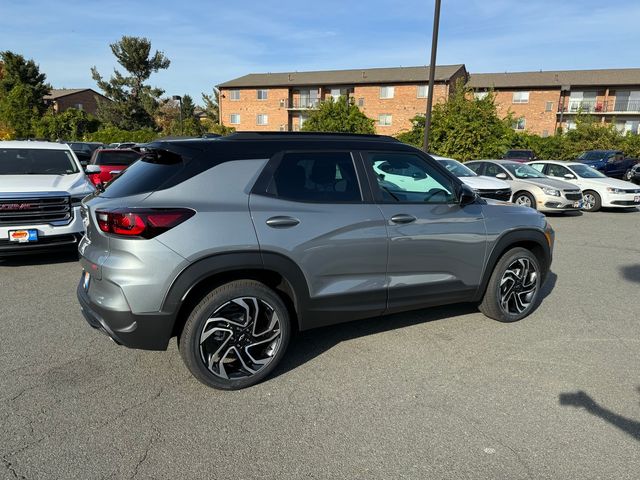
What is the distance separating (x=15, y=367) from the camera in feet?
11.5

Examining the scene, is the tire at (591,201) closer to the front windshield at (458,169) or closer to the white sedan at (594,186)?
the white sedan at (594,186)

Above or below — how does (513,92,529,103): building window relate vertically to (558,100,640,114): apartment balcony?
above

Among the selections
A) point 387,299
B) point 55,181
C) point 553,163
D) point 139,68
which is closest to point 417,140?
point 553,163

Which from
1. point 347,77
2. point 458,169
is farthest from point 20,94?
point 458,169

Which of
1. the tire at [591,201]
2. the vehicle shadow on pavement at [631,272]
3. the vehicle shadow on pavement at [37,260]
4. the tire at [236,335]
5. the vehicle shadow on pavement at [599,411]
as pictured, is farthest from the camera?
the tire at [591,201]

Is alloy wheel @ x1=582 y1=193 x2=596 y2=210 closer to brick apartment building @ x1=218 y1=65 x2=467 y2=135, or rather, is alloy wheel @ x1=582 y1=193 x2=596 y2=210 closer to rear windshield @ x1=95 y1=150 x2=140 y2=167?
rear windshield @ x1=95 y1=150 x2=140 y2=167

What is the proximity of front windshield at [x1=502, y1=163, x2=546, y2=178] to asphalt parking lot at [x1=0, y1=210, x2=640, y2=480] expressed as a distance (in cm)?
918

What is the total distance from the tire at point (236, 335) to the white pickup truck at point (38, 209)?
413 cm

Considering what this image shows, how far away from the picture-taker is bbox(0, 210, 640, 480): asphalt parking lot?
2508 millimetres

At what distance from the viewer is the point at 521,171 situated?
13383 mm

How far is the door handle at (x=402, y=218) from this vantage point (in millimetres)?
3645

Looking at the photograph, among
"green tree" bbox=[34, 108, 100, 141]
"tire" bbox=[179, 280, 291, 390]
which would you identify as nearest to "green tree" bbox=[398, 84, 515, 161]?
"tire" bbox=[179, 280, 291, 390]

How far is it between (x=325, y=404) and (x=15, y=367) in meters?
2.38

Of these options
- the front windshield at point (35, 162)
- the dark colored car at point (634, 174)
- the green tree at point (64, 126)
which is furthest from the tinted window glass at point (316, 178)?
the green tree at point (64, 126)
